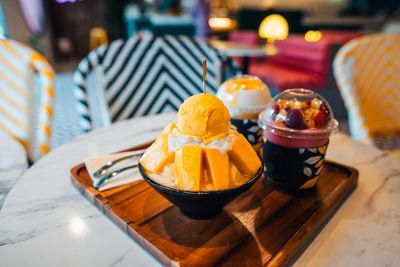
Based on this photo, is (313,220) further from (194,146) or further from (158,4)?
(158,4)

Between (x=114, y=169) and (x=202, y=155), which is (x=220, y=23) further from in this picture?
(x=202, y=155)

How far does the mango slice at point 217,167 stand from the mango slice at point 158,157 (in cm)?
7

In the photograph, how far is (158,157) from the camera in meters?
0.51

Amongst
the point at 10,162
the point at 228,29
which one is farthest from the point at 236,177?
the point at 228,29

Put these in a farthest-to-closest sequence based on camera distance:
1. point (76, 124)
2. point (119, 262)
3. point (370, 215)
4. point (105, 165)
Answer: point (76, 124), point (105, 165), point (370, 215), point (119, 262)

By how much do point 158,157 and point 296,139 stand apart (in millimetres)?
317

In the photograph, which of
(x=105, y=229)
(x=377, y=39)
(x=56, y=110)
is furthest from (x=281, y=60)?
(x=105, y=229)

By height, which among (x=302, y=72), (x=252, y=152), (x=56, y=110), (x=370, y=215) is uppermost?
(x=252, y=152)

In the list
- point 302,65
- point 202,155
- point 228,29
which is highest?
point 202,155

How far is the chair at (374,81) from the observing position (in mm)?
1277

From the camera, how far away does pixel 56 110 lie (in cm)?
381

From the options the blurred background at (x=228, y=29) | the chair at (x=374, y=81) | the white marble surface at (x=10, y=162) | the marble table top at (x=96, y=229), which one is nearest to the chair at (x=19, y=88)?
the white marble surface at (x=10, y=162)

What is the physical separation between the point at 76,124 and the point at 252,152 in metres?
3.25

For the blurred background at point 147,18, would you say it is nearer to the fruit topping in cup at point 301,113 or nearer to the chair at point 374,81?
the chair at point 374,81
